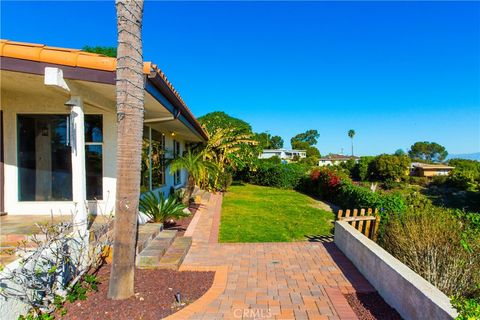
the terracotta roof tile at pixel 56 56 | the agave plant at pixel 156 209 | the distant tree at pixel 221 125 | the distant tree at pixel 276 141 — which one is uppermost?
the distant tree at pixel 276 141

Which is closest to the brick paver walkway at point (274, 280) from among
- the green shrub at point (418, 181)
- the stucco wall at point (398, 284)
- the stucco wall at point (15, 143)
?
the stucco wall at point (398, 284)

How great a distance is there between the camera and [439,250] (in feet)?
14.4

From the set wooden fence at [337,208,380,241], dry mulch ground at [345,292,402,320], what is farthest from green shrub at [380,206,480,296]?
wooden fence at [337,208,380,241]

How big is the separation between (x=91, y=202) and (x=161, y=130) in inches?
204

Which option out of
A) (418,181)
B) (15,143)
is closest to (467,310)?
(15,143)

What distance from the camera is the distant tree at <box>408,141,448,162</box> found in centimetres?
10256

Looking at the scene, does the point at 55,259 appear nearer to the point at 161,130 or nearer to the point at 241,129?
the point at 161,130

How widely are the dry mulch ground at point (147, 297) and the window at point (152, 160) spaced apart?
465 centimetres

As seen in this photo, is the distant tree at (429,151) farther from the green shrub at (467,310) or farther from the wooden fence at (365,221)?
the green shrub at (467,310)

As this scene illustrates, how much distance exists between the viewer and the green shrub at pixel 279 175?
2377 centimetres

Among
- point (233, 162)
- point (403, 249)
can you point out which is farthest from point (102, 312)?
point (233, 162)

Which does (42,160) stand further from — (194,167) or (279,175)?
(279,175)

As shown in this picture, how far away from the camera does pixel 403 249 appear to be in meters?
4.89

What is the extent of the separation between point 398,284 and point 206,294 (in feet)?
7.82
